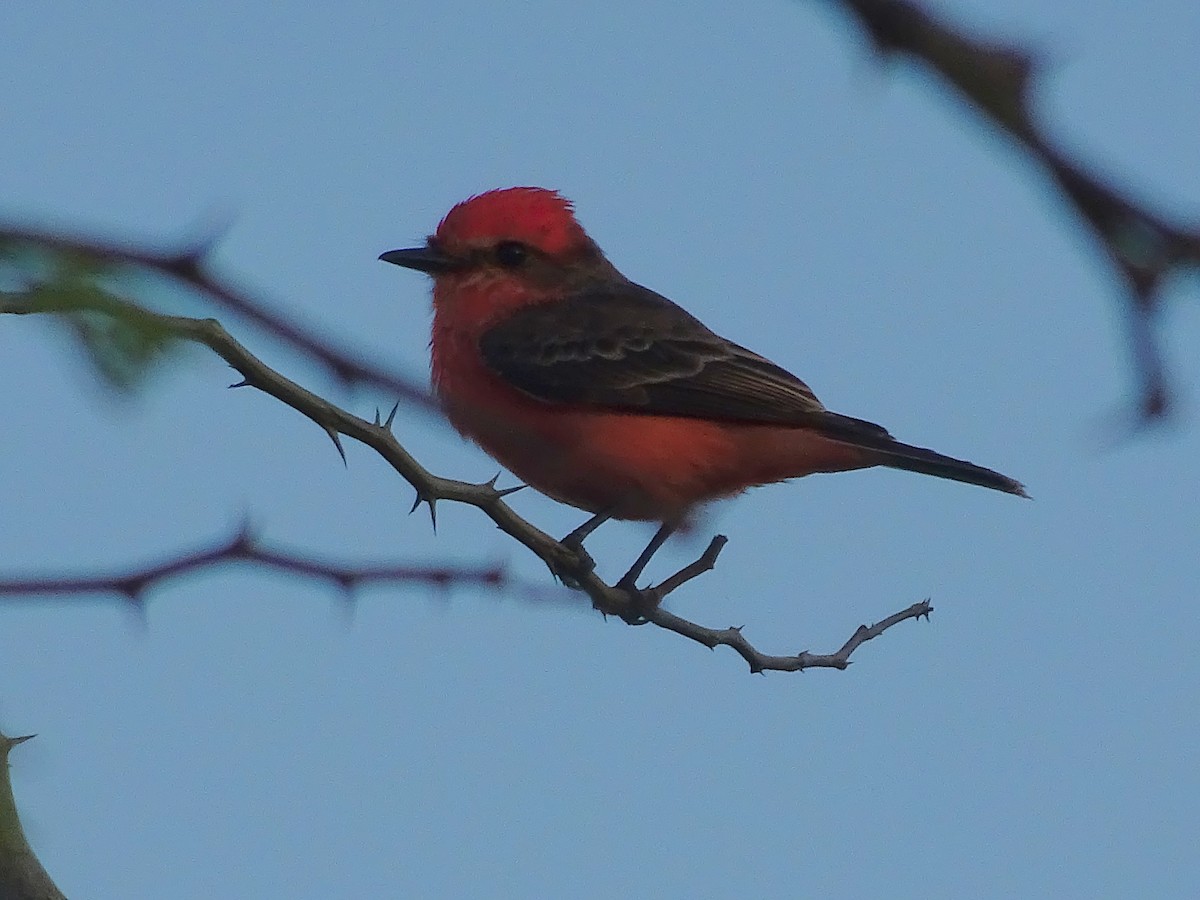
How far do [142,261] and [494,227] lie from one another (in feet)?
19.6

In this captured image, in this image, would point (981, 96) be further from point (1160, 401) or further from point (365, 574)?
point (365, 574)

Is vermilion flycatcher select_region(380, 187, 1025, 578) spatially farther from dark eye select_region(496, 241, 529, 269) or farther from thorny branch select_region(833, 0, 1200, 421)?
thorny branch select_region(833, 0, 1200, 421)

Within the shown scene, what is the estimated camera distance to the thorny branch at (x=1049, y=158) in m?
0.77

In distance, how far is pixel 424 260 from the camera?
7.02m

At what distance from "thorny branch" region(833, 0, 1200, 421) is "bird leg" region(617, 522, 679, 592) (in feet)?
14.2

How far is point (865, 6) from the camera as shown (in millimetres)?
803

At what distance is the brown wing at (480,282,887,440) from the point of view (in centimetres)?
622

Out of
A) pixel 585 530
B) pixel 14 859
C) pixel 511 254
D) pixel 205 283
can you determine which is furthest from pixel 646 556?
pixel 205 283

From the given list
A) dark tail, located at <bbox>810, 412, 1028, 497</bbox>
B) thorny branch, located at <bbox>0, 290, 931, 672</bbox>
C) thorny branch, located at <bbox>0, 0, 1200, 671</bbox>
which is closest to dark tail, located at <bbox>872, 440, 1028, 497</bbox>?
dark tail, located at <bbox>810, 412, 1028, 497</bbox>

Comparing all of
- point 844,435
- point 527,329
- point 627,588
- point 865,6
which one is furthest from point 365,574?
point 527,329

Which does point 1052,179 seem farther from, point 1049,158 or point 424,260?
point 424,260

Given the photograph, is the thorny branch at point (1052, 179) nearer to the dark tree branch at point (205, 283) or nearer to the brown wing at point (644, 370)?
the dark tree branch at point (205, 283)

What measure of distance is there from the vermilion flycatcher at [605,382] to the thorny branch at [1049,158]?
4532 millimetres

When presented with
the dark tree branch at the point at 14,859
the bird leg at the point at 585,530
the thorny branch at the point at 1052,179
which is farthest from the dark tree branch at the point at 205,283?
the bird leg at the point at 585,530
